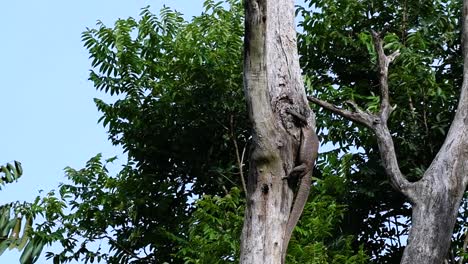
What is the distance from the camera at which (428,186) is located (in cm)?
1221

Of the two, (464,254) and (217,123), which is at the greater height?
(217,123)

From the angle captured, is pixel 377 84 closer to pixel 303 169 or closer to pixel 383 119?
pixel 383 119

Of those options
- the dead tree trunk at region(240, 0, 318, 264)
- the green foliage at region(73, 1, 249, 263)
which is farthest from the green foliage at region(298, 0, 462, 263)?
the dead tree trunk at region(240, 0, 318, 264)

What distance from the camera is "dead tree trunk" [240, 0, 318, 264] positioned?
9.63 meters

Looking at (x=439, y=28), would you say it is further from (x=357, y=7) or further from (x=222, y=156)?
(x=222, y=156)

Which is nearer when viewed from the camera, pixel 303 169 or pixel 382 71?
pixel 303 169

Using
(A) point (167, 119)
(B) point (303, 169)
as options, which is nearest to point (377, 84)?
(A) point (167, 119)

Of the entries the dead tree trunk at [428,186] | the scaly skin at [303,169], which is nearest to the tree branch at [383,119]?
the dead tree trunk at [428,186]

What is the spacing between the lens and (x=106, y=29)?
1725 cm

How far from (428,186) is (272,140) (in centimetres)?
294

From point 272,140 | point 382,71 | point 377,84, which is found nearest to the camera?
point 272,140

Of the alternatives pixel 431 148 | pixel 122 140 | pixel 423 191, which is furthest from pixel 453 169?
pixel 122 140

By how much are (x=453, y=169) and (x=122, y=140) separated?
6379 millimetres

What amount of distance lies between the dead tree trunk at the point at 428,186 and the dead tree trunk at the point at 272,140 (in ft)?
6.01
